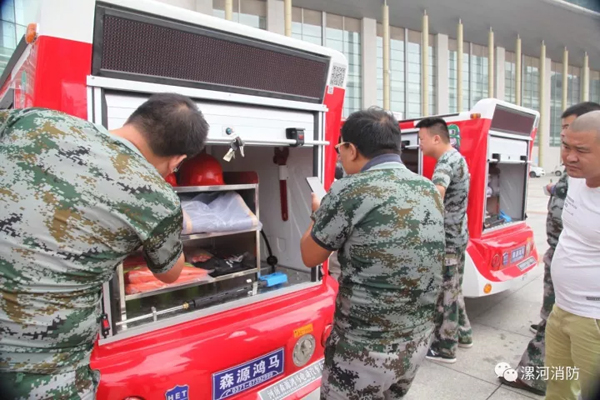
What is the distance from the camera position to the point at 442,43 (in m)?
27.5

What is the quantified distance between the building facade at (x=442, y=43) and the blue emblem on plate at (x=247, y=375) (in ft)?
59.9

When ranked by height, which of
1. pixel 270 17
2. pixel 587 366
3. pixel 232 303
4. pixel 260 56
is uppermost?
pixel 270 17

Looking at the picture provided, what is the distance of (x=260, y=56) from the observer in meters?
2.07

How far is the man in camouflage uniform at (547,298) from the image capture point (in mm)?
2816

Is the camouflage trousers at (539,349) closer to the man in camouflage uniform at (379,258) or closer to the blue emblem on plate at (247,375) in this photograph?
the man in camouflage uniform at (379,258)

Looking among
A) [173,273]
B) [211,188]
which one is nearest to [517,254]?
[211,188]

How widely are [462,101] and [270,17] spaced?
1613cm

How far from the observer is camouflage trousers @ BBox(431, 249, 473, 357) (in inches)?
133

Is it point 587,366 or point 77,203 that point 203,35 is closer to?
point 77,203

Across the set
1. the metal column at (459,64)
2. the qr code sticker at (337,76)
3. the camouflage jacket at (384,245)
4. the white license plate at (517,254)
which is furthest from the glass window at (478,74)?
the camouflage jacket at (384,245)

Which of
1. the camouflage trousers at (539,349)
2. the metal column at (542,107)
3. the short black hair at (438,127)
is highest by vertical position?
the metal column at (542,107)

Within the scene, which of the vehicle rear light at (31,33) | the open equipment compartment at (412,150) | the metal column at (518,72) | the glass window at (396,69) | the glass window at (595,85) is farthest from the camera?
the glass window at (595,85)

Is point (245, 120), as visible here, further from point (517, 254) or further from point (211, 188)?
point (517, 254)

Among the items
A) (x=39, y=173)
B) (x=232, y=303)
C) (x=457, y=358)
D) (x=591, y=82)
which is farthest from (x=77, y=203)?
(x=591, y=82)
